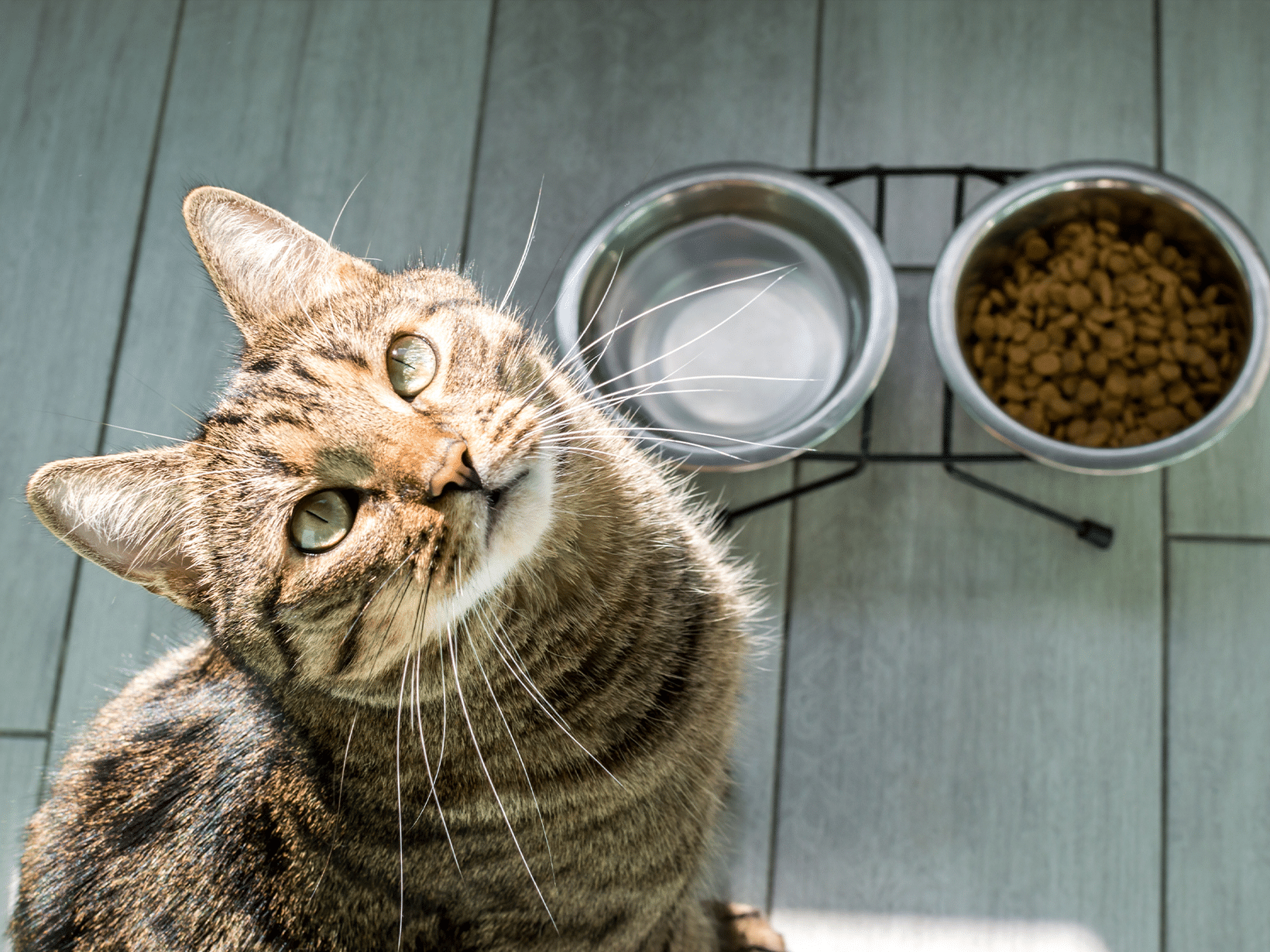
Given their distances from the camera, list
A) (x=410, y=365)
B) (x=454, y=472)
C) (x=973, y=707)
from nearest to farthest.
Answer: (x=454, y=472) < (x=410, y=365) < (x=973, y=707)

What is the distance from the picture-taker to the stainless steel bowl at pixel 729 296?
51.4 inches

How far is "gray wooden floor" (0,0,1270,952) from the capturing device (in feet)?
4.42

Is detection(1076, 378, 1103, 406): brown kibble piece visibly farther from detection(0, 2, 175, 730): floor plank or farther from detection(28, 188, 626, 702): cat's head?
detection(0, 2, 175, 730): floor plank

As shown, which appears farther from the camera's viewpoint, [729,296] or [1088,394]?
[729,296]

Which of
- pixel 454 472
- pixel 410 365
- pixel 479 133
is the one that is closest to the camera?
pixel 454 472

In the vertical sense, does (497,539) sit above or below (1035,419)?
below

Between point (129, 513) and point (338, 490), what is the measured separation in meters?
0.18

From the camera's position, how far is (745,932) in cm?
131

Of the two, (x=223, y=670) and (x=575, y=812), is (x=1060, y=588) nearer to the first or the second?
(x=575, y=812)

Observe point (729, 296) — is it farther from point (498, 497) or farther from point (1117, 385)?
point (498, 497)

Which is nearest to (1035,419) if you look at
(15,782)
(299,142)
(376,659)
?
(376,659)

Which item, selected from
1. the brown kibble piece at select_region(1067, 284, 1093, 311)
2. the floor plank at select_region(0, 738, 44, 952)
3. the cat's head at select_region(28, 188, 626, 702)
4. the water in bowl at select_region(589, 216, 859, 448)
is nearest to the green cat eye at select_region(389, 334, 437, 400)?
the cat's head at select_region(28, 188, 626, 702)

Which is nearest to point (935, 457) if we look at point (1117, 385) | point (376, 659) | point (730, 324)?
point (1117, 385)

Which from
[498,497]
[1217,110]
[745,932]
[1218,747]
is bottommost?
[745,932]
